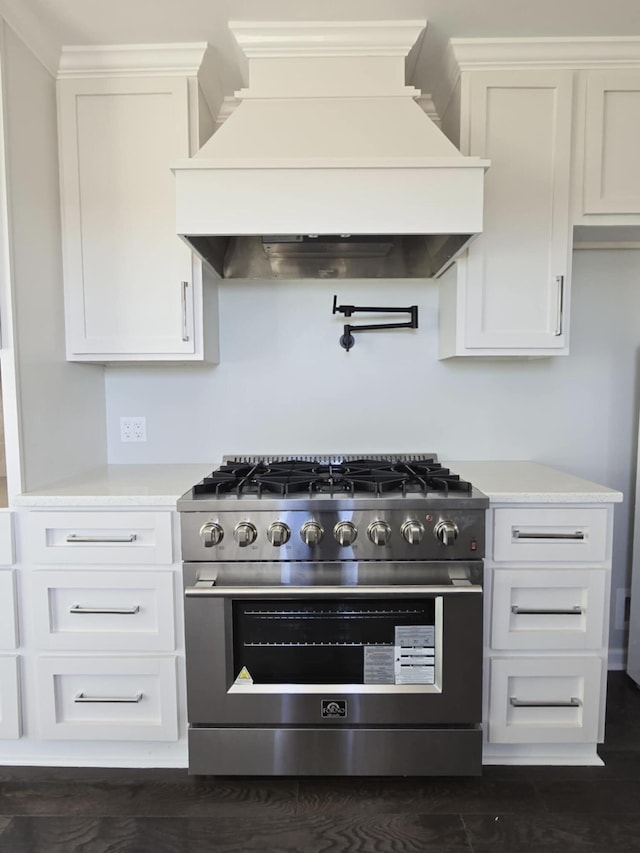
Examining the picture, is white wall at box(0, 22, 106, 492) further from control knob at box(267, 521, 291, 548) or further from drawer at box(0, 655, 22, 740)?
control knob at box(267, 521, 291, 548)

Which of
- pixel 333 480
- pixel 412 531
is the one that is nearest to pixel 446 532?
pixel 412 531

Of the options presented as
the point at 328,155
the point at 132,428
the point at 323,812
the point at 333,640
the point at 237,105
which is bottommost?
the point at 323,812

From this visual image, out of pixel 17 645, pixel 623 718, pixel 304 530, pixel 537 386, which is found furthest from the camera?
pixel 537 386

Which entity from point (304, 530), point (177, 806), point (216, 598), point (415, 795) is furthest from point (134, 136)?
point (415, 795)

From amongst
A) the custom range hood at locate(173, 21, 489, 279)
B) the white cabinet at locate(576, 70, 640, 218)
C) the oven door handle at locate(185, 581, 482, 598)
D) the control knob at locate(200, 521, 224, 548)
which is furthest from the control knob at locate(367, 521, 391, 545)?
the white cabinet at locate(576, 70, 640, 218)

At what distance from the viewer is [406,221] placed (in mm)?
1490

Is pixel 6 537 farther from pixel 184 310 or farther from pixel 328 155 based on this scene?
pixel 328 155

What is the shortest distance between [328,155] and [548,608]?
1.62 m

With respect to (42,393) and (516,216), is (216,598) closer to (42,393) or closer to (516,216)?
(42,393)

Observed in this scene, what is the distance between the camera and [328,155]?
1532 millimetres

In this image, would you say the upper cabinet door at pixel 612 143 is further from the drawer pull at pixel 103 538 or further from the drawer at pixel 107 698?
the drawer at pixel 107 698

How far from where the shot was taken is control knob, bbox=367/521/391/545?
146cm

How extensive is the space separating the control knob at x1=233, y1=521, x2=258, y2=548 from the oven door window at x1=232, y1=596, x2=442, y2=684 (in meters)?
0.20

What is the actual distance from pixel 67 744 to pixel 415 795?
1.17 meters
